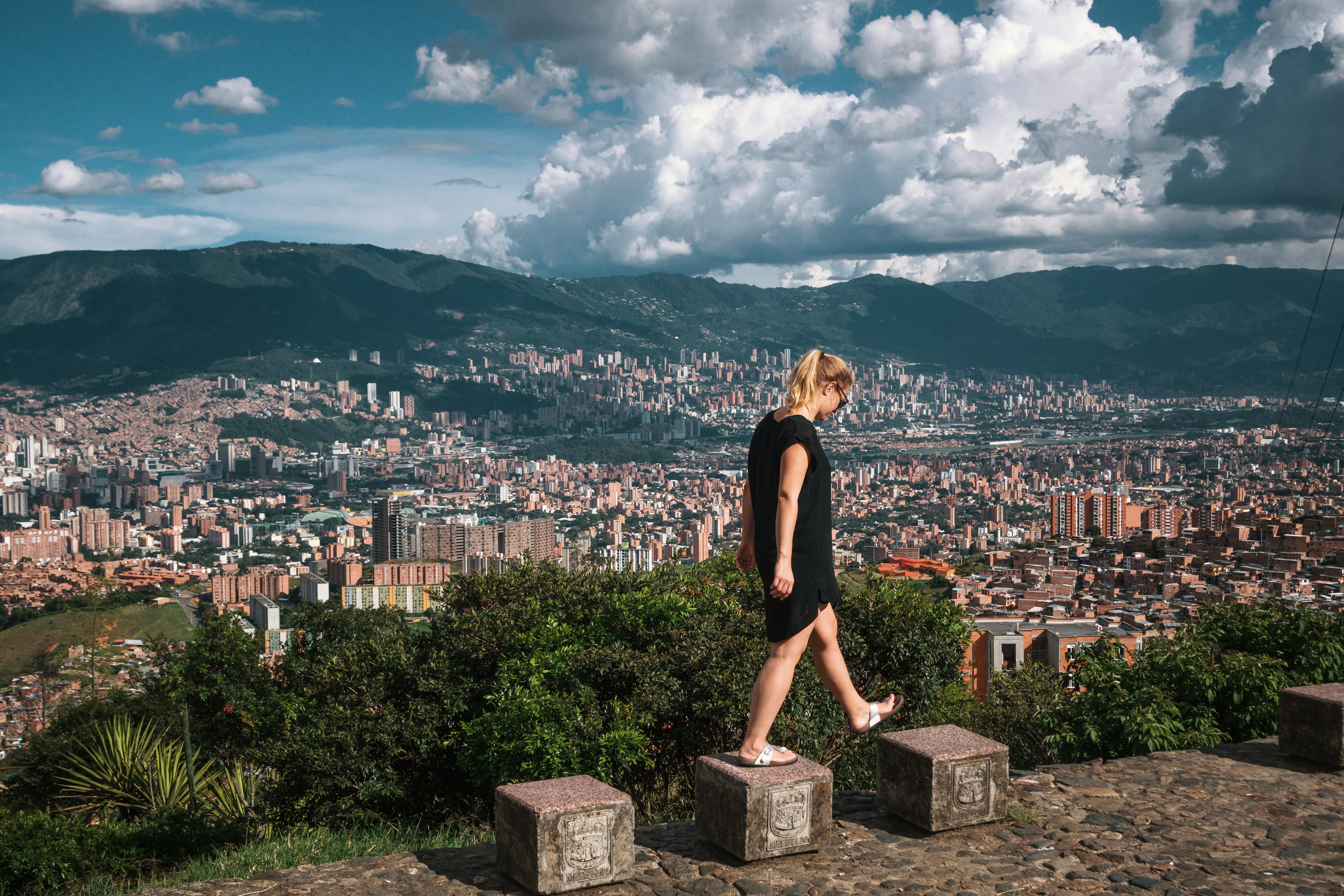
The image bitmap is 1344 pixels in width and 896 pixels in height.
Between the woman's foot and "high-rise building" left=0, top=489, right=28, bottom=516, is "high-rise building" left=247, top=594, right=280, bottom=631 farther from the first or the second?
"high-rise building" left=0, top=489, right=28, bottom=516

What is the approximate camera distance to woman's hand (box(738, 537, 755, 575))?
3.09m

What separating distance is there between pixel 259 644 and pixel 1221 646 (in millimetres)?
10415

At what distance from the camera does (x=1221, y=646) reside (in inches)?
213

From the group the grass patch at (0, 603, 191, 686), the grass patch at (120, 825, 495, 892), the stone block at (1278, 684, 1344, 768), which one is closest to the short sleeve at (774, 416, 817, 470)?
the grass patch at (120, 825, 495, 892)

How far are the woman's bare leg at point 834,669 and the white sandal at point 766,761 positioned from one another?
27 centimetres

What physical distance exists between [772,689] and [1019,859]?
0.86m

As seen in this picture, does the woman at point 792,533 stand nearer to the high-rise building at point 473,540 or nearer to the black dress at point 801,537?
the black dress at point 801,537

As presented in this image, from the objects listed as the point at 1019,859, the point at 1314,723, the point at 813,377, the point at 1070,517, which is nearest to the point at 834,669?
the point at 1019,859

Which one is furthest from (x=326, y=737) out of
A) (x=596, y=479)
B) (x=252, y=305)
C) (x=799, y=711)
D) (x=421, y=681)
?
(x=252, y=305)

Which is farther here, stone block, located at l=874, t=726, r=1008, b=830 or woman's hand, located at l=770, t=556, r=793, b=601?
stone block, located at l=874, t=726, r=1008, b=830

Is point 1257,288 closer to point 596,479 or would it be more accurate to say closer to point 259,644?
point 596,479

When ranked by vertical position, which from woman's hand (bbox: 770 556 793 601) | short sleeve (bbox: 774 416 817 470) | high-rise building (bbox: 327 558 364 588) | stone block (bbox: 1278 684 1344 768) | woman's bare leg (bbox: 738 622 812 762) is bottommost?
high-rise building (bbox: 327 558 364 588)

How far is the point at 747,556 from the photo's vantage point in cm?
314

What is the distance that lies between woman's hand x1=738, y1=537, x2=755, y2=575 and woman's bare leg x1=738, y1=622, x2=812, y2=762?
0.28m
